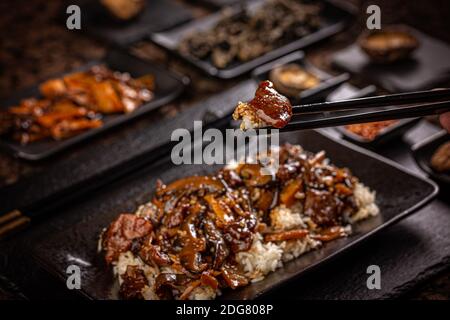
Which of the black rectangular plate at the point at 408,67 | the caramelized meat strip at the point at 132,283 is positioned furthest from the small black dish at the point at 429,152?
the caramelized meat strip at the point at 132,283

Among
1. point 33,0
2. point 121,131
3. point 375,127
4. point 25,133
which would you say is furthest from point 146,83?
point 33,0

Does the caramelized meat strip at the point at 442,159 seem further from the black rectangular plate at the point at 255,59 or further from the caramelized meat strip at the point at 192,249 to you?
the black rectangular plate at the point at 255,59

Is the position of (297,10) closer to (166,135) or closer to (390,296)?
(166,135)

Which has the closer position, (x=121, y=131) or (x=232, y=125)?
(x=232, y=125)

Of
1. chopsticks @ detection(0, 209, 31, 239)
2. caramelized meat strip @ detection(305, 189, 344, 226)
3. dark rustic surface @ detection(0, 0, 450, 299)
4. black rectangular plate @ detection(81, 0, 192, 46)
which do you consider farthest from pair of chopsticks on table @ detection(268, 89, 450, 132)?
black rectangular plate @ detection(81, 0, 192, 46)
